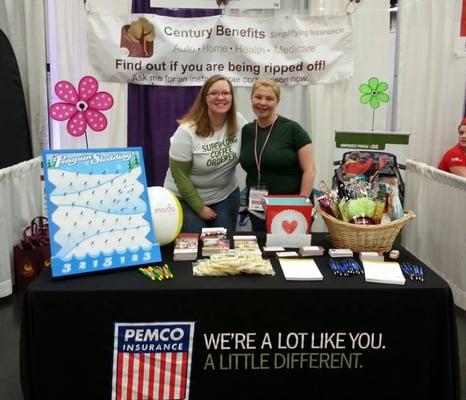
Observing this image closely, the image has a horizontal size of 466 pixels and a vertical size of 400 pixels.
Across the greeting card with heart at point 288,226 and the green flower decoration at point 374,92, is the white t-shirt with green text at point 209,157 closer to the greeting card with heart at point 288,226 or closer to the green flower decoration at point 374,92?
the greeting card with heart at point 288,226

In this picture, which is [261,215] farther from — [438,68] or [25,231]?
[438,68]

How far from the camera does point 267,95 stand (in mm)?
2223

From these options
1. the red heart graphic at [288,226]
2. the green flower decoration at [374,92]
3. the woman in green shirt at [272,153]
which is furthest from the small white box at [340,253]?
the green flower decoration at [374,92]

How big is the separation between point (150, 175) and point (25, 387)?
2151 millimetres

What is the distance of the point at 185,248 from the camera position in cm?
156

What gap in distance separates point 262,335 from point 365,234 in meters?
0.48

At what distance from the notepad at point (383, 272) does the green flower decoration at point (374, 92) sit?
202 cm

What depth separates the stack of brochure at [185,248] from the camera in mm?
1521

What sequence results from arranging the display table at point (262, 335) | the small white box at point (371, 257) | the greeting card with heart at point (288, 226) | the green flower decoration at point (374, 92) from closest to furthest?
the display table at point (262, 335), the small white box at point (371, 257), the greeting card with heart at point (288, 226), the green flower decoration at point (374, 92)

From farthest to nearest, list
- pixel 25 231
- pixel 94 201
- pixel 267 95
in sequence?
pixel 25 231 < pixel 267 95 < pixel 94 201

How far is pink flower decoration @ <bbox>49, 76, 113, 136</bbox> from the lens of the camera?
7.86 feet

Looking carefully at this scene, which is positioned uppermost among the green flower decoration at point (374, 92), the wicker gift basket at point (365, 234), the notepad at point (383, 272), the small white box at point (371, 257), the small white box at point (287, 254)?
the green flower decoration at point (374, 92)

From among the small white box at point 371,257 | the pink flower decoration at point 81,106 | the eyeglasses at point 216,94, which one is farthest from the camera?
the pink flower decoration at point 81,106

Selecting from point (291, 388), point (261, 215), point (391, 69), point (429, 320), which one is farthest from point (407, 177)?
point (291, 388)
